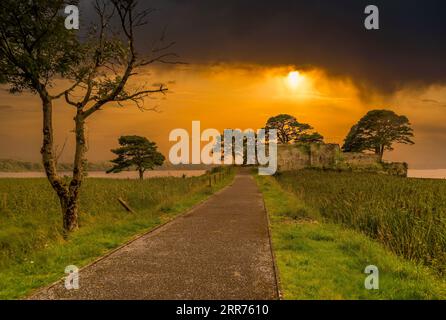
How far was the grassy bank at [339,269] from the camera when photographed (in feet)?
20.1

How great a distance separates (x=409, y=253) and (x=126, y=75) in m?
11.7

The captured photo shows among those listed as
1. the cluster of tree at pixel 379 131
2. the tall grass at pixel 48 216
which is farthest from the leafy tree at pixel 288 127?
the tall grass at pixel 48 216

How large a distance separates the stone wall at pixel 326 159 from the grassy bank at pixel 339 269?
42.0m

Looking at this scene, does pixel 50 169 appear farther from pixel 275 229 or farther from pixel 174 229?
pixel 275 229

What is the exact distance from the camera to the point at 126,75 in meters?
13.8

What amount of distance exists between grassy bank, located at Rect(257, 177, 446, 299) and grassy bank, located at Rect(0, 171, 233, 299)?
4870 mm

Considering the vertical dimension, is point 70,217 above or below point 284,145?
below

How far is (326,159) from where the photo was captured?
Answer: 174 feet

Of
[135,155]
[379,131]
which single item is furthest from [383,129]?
[135,155]

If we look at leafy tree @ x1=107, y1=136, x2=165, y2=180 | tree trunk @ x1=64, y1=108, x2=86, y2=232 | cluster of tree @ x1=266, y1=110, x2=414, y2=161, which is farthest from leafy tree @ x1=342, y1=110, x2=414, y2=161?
tree trunk @ x1=64, y1=108, x2=86, y2=232

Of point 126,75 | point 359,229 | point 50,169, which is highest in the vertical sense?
point 126,75

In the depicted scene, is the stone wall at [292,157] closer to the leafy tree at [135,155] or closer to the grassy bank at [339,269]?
the leafy tree at [135,155]
